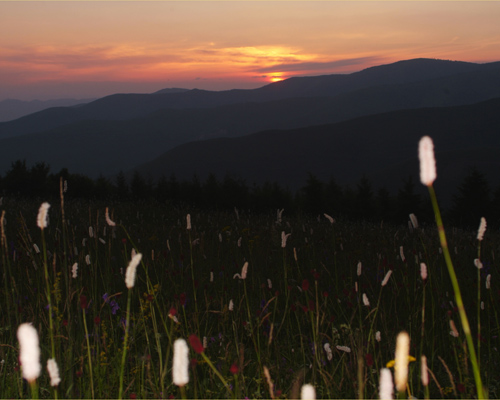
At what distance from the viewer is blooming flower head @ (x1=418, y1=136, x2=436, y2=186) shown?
84 cm

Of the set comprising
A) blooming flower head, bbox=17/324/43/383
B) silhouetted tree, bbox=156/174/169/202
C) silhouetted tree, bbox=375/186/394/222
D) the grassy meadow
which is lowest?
silhouetted tree, bbox=375/186/394/222

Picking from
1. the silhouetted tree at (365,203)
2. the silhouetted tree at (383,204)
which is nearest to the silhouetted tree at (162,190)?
the silhouetted tree at (365,203)

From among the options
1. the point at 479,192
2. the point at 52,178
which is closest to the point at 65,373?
the point at 52,178

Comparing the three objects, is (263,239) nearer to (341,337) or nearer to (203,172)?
(341,337)

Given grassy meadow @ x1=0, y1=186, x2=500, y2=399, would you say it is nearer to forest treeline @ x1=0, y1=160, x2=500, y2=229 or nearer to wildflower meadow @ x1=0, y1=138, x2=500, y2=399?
wildflower meadow @ x1=0, y1=138, x2=500, y2=399

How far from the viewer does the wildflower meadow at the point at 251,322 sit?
1.85 m

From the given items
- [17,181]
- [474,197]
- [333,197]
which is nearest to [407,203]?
[474,197]

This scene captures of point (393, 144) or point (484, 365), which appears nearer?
point (484, 365)

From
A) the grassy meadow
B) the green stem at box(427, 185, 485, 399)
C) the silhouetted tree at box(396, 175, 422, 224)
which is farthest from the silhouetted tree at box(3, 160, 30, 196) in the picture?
the green stem at box(427, 185, 485, 399)

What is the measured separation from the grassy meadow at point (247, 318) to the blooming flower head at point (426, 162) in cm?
61

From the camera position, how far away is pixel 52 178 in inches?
819

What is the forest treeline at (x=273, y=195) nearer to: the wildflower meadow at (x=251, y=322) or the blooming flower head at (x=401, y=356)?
the wildflower meadow at (x=251, y=322)

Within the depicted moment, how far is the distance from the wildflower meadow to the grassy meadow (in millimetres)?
20

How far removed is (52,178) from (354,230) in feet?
52.4
